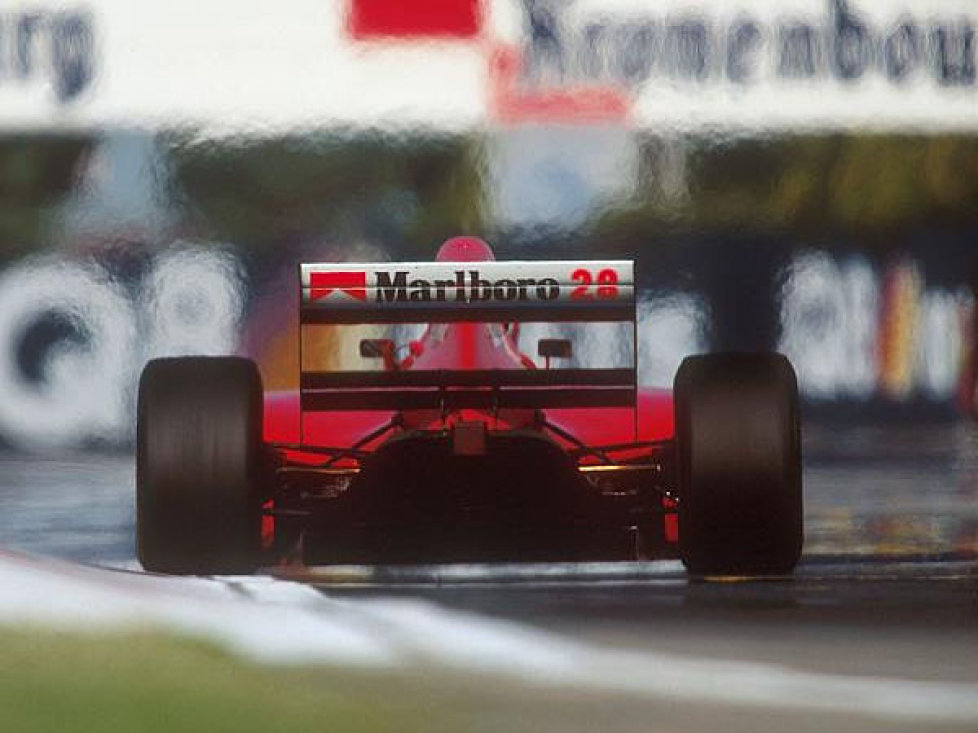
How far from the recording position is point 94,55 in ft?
18.8

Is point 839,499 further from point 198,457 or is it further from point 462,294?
point 198,457

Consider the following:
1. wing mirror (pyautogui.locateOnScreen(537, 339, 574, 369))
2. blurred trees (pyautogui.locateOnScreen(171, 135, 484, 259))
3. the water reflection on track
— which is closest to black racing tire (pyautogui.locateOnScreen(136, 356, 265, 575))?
wing mirror (pyautogui.locateOnScreen(537, 339, 574, 369))

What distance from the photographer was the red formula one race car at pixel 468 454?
2.95 meters

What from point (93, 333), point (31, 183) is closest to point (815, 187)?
point (93, 333)

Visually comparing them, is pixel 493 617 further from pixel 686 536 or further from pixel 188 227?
pixel 188 227

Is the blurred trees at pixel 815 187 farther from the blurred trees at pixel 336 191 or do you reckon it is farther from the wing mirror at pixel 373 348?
the wing mirror at pixel 373 348

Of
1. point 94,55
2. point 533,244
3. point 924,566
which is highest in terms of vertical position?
point 94,55

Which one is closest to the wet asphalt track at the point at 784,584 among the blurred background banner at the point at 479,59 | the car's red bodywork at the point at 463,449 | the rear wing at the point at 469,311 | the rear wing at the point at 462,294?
the car's red bodywork at the point at 463,449

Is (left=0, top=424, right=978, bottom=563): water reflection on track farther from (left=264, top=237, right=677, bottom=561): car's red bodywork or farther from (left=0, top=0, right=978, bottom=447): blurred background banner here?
(left=264, top=237, right=677, bottom=561): car's red bodywork

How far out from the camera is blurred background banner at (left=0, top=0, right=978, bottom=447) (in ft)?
17.9

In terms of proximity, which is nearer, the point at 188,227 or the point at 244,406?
the point at 244,406

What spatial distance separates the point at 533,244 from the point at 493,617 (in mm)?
2830

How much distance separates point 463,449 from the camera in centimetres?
298

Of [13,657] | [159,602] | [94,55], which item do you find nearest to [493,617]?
[159,602]
